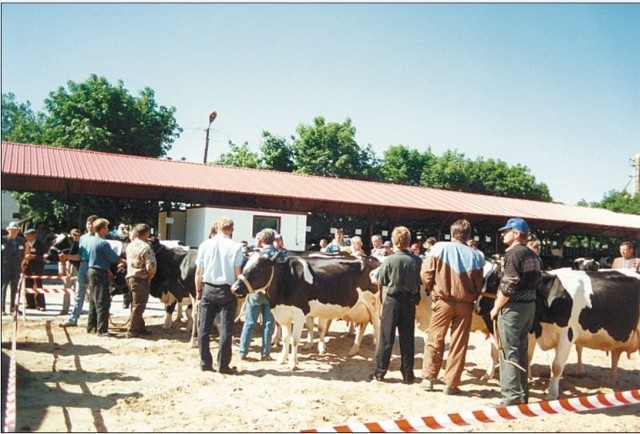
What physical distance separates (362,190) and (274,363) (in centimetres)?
1812

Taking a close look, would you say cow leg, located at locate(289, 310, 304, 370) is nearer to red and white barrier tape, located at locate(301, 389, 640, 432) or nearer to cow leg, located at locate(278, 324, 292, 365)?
cow leg, located at locate(278, 324, 292, 365)

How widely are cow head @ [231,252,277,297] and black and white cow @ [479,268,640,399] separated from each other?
9.85 feet

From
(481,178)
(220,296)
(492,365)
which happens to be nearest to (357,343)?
(492,365)

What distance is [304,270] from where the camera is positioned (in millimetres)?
7625

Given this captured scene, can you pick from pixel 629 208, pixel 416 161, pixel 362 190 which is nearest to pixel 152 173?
pixel 362 190

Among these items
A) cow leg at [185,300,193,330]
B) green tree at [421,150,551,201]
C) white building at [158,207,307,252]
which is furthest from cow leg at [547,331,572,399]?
green tree at [421,150,551,201]

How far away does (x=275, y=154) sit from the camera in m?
40.3

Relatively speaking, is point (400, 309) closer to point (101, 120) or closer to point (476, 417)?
point (476, 417)

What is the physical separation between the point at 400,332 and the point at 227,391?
2350 millimetres

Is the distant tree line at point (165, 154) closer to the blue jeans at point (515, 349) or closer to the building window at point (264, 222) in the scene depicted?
the building window at point (264, 222)

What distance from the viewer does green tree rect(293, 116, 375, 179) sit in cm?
3964

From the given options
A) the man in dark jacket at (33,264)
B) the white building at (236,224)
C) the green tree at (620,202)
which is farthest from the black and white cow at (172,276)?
the green tree at (620,202)

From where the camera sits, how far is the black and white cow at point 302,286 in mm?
6937

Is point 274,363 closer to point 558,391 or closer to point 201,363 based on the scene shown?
point 201,363
